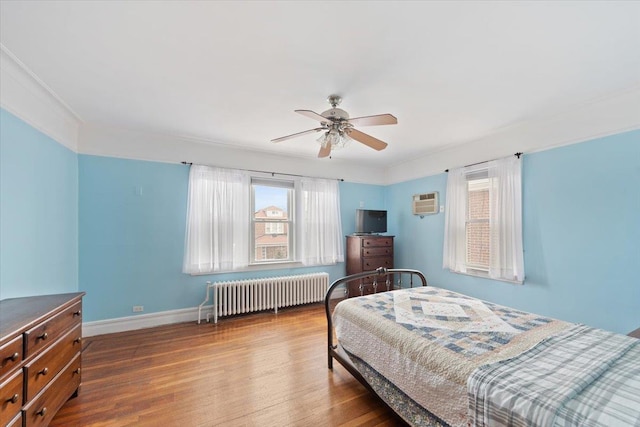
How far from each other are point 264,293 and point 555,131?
14.3ft

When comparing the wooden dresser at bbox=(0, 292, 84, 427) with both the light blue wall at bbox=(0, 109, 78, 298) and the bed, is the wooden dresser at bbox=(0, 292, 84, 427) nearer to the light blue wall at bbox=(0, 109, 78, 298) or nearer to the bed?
the light blue wall at bbox=(0, 109, 78, 298)

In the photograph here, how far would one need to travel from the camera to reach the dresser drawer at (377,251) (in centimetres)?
451

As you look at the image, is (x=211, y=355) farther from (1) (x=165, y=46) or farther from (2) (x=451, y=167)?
(2) (x=451, y=167)

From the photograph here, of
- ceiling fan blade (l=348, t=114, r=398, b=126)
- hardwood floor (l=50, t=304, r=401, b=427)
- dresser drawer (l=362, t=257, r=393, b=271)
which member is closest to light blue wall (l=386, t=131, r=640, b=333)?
dresser drawer (l=362, t=257, r=393, b=271)

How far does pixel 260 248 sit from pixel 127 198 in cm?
199

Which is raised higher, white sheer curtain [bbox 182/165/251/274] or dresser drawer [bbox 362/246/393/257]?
white sheer curtain [bbox 182/165/251/274]

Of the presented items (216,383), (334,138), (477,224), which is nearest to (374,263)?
(477,224)

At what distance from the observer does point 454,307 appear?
2.23 m

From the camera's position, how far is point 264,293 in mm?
3953

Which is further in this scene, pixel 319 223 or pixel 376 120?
pixel 319 223

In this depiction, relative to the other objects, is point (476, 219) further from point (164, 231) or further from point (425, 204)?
point (164, 231)

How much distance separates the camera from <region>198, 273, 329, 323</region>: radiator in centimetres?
367

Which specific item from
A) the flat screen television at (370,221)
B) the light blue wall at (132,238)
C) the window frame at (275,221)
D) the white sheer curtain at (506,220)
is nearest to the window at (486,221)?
the white sheer curtain at (506,220)

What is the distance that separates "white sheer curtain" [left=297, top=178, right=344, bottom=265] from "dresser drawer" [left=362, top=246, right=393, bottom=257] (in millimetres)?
495
